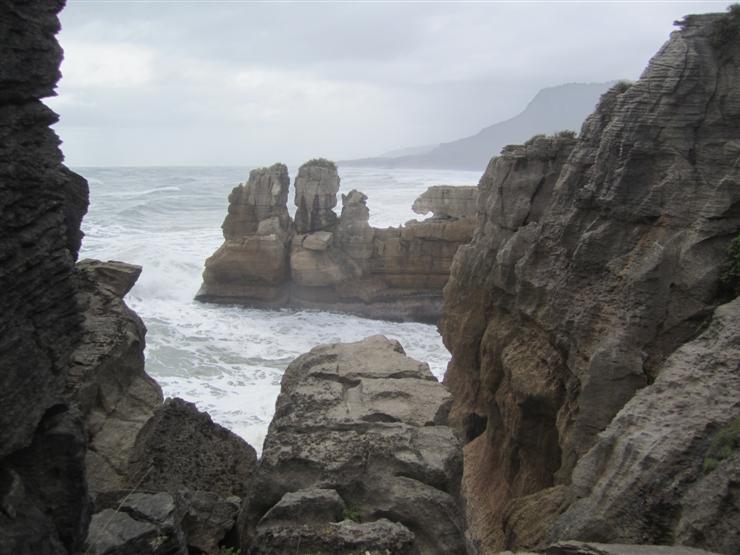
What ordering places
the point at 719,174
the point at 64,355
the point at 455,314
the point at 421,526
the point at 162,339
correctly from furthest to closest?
the point at 162,339
the point at 455,314
the point at 719,174
the point at 421,526
the point at 64,355

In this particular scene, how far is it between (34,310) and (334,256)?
97.5 ft

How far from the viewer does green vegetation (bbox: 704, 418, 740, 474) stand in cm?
623

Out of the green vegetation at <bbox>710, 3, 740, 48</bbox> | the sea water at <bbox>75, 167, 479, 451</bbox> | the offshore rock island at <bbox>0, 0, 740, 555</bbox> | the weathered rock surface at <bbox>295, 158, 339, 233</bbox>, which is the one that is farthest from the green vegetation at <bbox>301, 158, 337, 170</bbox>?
the green vegetation at <bbox>710, 3, 740, 48</bbox>

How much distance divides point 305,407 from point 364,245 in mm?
25750

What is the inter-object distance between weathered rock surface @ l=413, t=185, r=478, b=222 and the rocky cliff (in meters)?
0.05

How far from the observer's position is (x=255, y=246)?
33750mm

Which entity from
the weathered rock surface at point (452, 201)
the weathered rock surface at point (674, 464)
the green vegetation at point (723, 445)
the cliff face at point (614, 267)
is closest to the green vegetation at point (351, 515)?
the weathered rock surface at point (674, 464)

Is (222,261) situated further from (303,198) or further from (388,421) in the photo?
(388,421)

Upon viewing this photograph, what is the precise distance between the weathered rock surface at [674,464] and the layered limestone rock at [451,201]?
26829mm

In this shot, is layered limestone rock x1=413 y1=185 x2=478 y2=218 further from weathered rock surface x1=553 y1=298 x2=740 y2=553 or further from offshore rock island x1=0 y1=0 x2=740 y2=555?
weathered rock surface x1=553 y1=298 x2=740 y2=553

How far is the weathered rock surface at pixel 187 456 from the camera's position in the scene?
8.80 meters

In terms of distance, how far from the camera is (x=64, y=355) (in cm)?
550

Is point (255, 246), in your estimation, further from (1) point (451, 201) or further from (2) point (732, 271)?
(2) point (732, 271)

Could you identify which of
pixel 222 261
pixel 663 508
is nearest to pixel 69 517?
pixel 663 508
